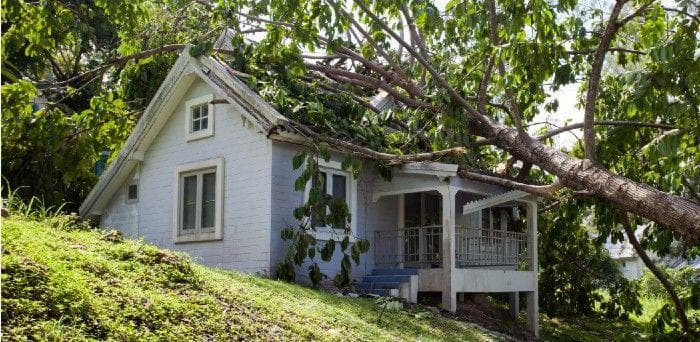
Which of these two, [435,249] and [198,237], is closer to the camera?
[198,237]

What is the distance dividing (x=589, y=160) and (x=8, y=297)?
7.32m

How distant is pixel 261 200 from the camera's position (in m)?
14.2

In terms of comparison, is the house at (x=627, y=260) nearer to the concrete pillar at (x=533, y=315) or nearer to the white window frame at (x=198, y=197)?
the concrete pillar at (x=533, y=315)

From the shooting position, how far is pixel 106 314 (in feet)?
21.4

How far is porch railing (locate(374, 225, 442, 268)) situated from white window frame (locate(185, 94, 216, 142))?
13.7 feet

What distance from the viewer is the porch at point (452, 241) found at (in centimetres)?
1408

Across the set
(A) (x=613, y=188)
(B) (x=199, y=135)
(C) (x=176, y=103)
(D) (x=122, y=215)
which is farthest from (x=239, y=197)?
(A) (x=613, y=188)

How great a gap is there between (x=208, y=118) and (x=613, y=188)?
905 centimetres

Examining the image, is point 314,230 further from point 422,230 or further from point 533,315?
point 533,315

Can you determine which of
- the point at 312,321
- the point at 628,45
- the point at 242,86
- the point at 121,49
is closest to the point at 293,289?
the point at 312,321

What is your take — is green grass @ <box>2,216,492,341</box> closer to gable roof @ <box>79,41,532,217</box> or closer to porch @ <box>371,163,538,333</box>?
porch @ <box>371,163,538,333</box>

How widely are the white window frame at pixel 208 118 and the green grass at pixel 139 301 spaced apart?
17.2 ft

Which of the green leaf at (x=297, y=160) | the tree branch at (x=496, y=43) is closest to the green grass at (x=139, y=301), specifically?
the green leaf at (x=297, y=160)

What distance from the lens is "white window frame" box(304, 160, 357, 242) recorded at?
48.1ft
